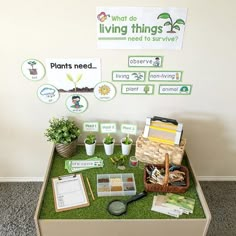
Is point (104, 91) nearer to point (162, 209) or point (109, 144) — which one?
point (109, 144)

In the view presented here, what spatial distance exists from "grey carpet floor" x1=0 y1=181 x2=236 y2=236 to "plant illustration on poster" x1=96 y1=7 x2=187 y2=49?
1.16 metres

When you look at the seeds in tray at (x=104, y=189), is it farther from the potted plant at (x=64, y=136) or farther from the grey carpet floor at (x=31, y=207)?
the grey carpet floor at (x=31, y=207)

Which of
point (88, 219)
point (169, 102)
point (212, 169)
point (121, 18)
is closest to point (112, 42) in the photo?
point (121, 18)

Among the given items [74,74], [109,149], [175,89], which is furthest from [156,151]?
[74,74]

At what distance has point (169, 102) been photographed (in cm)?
164

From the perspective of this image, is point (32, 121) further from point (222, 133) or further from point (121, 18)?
point (222, 133)

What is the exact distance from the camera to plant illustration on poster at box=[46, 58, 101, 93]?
150 cm

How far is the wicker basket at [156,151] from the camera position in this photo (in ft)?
4.82

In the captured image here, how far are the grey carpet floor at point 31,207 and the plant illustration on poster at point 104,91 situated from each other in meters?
0.91

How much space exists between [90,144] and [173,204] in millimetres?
608

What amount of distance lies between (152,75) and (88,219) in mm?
883

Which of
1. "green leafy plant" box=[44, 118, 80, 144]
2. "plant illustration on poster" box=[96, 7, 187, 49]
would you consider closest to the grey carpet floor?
"green leafy plant" box=[44, 118, 80, 144]

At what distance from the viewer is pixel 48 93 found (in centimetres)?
160

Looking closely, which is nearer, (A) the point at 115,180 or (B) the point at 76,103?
(A) the point at 115,180
